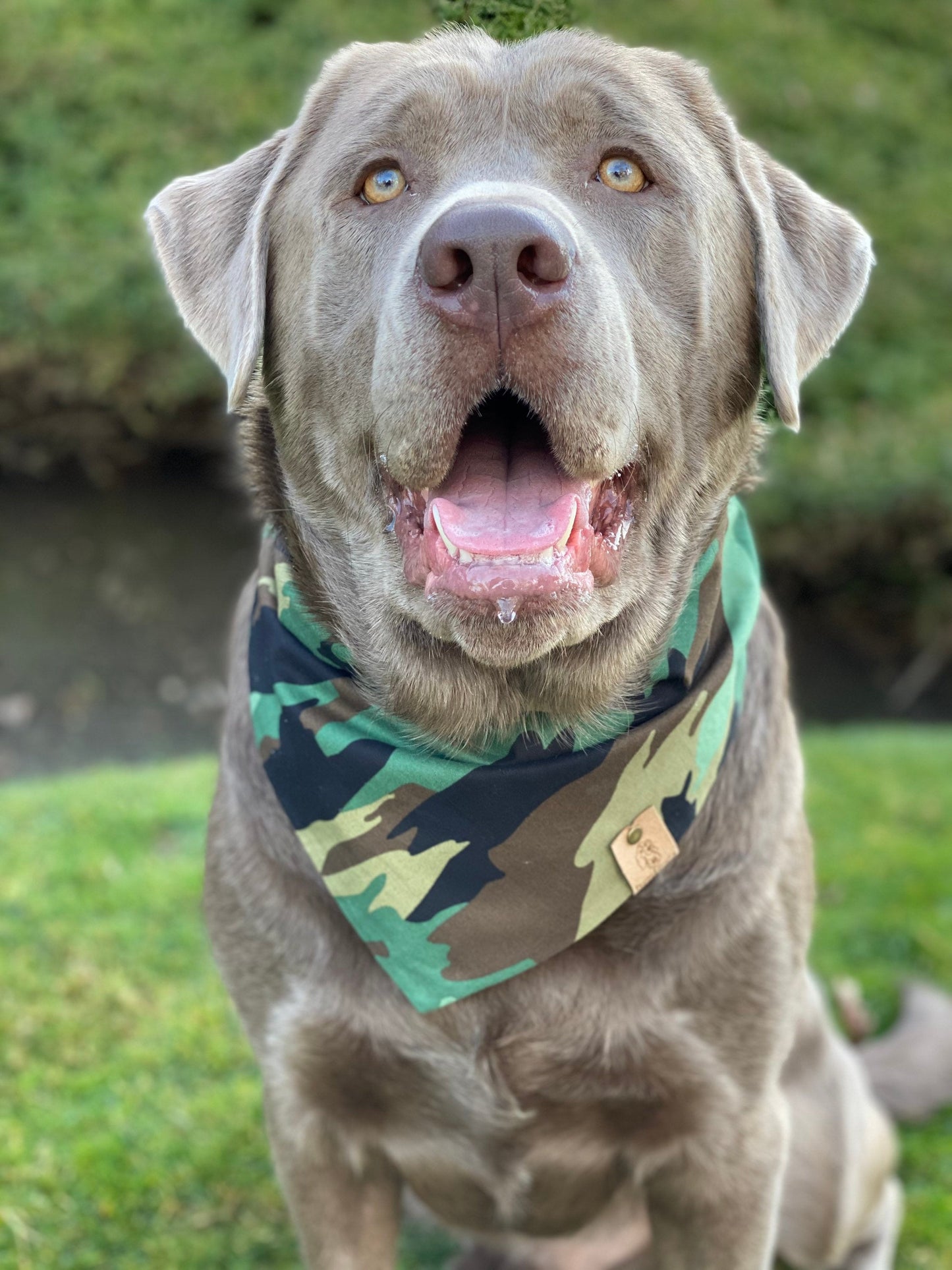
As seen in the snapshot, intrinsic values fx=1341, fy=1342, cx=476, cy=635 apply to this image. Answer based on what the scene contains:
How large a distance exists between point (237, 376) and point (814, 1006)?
5.89 feet

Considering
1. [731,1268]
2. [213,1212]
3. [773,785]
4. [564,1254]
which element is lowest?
A: [213,1212]

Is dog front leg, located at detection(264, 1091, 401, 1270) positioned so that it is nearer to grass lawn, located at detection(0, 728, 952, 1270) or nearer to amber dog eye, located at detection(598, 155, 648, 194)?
grass lawn, located at detection(0, 728, 952, 1270)

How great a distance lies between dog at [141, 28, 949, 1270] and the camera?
192 cm

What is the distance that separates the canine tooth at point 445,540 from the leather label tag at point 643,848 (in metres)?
0.63

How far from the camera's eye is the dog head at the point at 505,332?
1862 mm

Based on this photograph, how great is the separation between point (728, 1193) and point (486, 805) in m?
0.82

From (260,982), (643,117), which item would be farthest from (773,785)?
(643,117)

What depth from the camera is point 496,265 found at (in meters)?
1.74

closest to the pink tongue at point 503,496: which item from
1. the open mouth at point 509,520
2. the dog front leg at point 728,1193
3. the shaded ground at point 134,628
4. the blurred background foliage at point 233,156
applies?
the open mouth at point 509,520

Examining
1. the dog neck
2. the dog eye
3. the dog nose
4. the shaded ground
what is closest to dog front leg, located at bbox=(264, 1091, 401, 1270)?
the dog neck

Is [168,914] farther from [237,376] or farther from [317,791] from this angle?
[237,376]

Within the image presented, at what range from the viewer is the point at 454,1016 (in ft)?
7.50

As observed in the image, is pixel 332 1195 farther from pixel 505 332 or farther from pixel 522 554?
pixel 505 332

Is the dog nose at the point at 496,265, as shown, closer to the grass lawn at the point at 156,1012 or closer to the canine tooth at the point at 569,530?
the canine tooth at the point at 569,530
